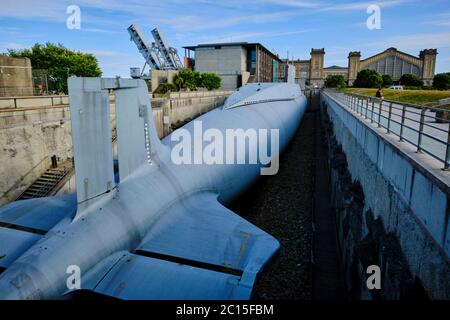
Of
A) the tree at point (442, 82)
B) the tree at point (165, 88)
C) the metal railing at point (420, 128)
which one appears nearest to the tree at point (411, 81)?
the tree at point (442, 82)

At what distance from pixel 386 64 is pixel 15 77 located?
165367 mm

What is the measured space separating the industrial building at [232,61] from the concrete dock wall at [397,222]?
93252 mm

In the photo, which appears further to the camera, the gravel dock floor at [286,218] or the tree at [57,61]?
the tree at [57,61]

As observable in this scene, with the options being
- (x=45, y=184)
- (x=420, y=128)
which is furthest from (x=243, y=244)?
(x=45, y=184)

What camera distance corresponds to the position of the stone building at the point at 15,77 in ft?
84.3

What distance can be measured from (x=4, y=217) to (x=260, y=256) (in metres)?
6.76

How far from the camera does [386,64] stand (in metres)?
160

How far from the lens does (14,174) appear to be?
57.7 ft

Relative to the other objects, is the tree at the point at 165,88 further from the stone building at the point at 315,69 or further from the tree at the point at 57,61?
the stone building at the point at 315,69

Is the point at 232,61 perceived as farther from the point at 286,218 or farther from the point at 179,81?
the point at 286,218

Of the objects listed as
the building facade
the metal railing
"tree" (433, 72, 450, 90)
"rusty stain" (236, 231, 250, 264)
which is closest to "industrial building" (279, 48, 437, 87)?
the building facade

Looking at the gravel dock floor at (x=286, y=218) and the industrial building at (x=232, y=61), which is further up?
the industrial building at (x=232, y=61)

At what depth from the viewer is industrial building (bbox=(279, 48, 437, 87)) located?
147 metres

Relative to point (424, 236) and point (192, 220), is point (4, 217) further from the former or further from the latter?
point (424, 236)
